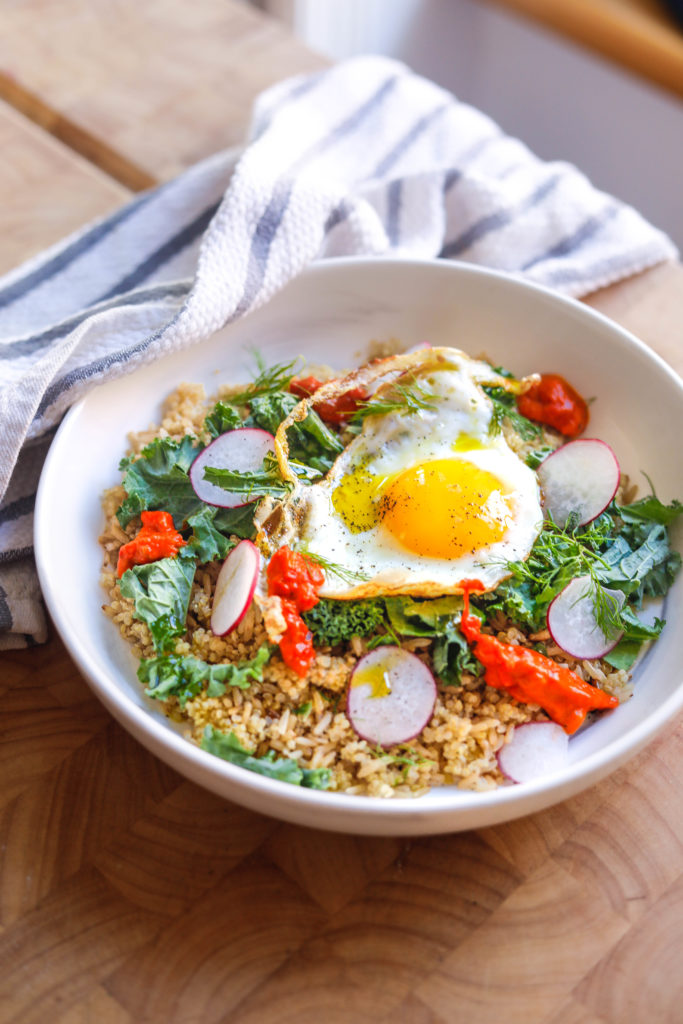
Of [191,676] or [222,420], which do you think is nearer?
[191,676]

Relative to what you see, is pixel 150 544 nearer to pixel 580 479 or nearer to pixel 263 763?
pixel 263 763

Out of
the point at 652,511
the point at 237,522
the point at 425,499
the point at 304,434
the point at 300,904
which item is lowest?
the point at 300,904

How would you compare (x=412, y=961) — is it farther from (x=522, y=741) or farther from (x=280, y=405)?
(x=280, y=405)

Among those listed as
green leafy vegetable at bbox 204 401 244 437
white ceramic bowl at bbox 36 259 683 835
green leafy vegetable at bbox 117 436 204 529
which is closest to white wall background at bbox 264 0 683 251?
white ceramic bowl at bbox 36 259 683 835

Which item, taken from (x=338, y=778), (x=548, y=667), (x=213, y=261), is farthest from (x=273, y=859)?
(x=213, y=261)

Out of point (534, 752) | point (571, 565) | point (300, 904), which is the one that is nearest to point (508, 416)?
point (571, 565)

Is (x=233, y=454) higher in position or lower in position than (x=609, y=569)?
lower

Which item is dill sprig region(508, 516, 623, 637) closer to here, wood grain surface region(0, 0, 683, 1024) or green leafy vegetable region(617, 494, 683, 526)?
green leafy vegetable region(617, 494, 683, 526)
